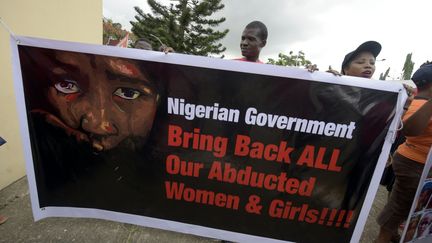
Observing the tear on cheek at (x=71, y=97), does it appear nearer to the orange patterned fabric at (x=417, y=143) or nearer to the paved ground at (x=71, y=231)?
the paved ground at (x=71, y=231)

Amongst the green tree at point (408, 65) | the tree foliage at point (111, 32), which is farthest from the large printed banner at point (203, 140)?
the green tree at point (408, 65)

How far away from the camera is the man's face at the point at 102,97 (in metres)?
1.47

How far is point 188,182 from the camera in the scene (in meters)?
1.60

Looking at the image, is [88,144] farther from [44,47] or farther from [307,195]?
[307,195]

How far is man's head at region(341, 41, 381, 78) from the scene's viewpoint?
189 cm

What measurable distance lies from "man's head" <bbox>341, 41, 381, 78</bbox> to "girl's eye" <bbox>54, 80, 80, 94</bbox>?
195cm

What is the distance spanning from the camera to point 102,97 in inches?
60.0

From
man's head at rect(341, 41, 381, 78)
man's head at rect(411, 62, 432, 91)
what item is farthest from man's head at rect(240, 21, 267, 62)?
man's head at rect(411, 62, 432, 91)

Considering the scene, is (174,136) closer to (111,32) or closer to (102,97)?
(102,97)

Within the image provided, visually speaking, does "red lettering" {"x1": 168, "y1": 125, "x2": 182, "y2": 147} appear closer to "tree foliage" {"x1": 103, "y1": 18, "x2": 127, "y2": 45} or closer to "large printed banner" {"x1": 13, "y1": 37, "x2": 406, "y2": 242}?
"large printed banner" {"x1": 13, "y1": 37, "x2": 406, "y2": 242}

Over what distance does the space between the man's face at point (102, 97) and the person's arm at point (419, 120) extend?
5.35ft

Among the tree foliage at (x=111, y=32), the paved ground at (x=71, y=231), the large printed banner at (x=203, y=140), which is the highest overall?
the tree foliage at (x=111, y=32)

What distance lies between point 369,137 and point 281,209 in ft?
2.18

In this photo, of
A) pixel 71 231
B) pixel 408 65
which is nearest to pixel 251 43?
pixel 71 231
